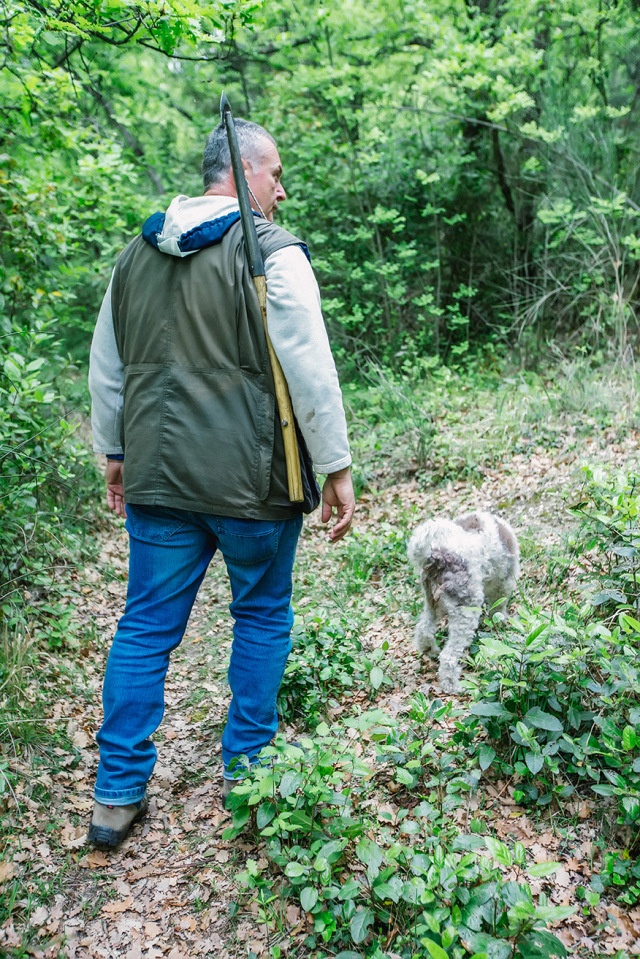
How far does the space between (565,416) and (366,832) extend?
4652 millimetres

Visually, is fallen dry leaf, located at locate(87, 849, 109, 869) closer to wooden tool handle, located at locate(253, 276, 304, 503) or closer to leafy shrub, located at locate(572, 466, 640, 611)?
wooden tool handle, located at locate(253, 276, 304, 503)

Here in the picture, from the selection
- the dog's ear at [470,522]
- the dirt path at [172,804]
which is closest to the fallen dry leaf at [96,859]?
the dirt path at [172,804]

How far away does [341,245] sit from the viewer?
31.0 ft

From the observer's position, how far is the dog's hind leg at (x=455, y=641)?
3025 mm

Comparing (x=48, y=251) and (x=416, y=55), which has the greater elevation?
(x=416, y=55)

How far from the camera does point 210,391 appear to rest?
83.4 inches

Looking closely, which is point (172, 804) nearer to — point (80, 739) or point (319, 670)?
point (80, 739)

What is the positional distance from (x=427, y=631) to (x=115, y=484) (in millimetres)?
1789

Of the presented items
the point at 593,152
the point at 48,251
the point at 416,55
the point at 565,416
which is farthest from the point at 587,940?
the point at 416,55

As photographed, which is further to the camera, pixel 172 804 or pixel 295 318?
pixel 172 804

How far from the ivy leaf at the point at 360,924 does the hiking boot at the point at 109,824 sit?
954 mm

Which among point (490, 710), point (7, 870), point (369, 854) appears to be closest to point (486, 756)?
point (490, 710)

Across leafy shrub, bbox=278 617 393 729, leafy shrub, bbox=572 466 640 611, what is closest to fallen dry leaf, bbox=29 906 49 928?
leafy shrub, bbox=278 617 393 729

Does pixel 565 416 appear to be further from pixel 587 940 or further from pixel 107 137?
pixel 107 137
